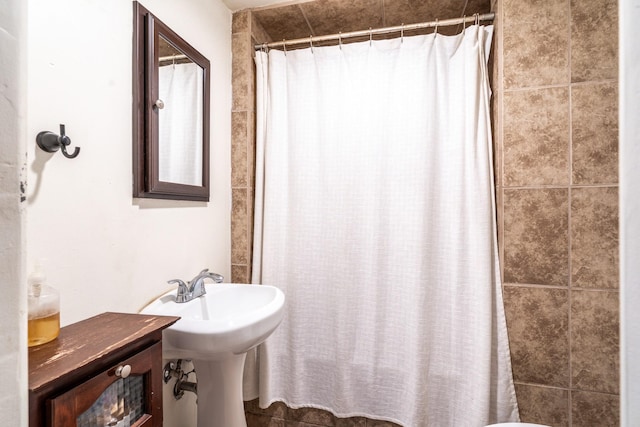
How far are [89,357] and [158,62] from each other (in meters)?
0.99

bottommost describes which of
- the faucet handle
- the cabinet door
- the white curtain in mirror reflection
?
the cabinet door

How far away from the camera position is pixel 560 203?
1.28m

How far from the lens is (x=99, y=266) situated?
938mm

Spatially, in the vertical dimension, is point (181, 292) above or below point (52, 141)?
below

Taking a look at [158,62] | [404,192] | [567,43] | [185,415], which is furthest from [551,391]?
[158,62]

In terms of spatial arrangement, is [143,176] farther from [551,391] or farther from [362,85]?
[551,391]

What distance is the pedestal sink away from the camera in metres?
0.92

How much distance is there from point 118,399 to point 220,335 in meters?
0.27

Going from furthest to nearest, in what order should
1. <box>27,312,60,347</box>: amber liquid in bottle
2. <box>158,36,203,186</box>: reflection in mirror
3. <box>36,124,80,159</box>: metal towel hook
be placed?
<box>158,36,203,186</box>: reflection in mirror → <box>36,124,80,159</box>: metal towel hook → <box>27,312,60,347</box>: amber liquid in bottle

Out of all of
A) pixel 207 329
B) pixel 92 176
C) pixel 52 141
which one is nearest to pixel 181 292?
pixel 207 329

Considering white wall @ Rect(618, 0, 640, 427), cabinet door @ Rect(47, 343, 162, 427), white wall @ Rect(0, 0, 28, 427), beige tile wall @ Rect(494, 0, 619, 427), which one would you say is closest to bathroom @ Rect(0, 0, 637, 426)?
beige tile wall @ Rect(494, 0, 619, 427)

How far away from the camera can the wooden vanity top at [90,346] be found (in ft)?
1.82

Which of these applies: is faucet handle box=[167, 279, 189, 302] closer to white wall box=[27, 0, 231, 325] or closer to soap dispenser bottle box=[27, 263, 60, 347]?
white wall box=[27, 0, 231, 325]

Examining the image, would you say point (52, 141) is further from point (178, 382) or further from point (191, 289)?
point (178, 382)
